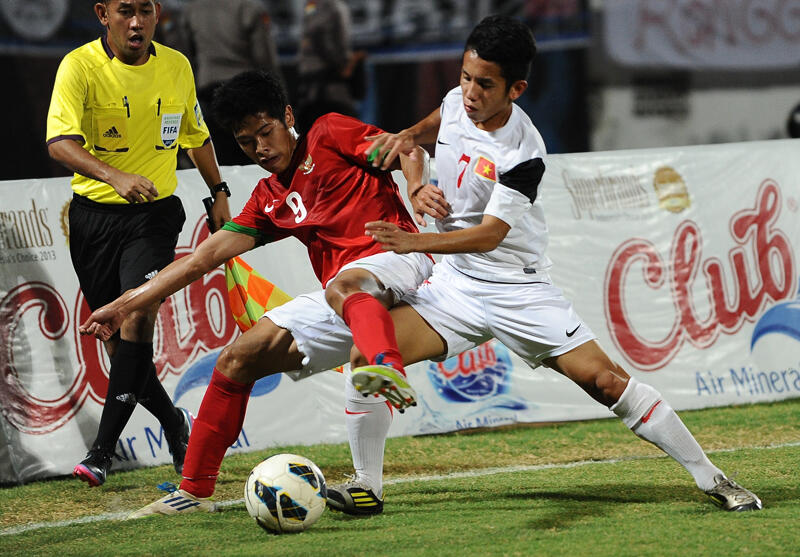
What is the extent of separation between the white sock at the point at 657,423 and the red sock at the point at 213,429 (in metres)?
1.61

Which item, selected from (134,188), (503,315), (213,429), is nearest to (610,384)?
(503,315)

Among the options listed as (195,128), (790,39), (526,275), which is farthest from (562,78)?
(526,275)

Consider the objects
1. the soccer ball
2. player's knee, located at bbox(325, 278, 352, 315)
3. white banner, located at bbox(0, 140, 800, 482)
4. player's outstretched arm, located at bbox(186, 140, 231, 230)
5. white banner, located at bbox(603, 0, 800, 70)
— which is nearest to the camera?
the soccer ball

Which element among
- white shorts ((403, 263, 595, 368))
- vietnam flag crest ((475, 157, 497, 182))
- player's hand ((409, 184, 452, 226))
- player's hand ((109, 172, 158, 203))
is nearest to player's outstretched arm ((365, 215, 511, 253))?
player's hand ((409, 184, 452, 226))

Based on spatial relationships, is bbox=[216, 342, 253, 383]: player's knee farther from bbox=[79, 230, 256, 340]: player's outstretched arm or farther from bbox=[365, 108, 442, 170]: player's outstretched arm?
bbox=[365, 108, 442, 170]: player's outstretched arm

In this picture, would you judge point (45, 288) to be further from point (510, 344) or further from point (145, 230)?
point (510, 344)

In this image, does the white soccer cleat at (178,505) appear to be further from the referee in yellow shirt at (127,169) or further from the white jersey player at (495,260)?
the referee in yellow shirt at (127,169)

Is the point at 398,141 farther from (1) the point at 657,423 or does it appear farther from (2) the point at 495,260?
(1) the point at 657,423

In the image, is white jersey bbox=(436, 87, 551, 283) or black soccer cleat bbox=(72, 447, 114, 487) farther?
black soccer cleat bbox=(72, 447, 114, 487)

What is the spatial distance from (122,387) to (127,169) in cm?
116

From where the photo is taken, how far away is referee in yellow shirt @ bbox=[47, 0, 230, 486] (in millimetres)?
5602

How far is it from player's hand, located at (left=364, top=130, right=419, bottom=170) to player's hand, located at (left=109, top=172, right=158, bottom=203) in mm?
1049

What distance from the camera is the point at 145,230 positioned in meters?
5.82

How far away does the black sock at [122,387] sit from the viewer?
554 centimetres
